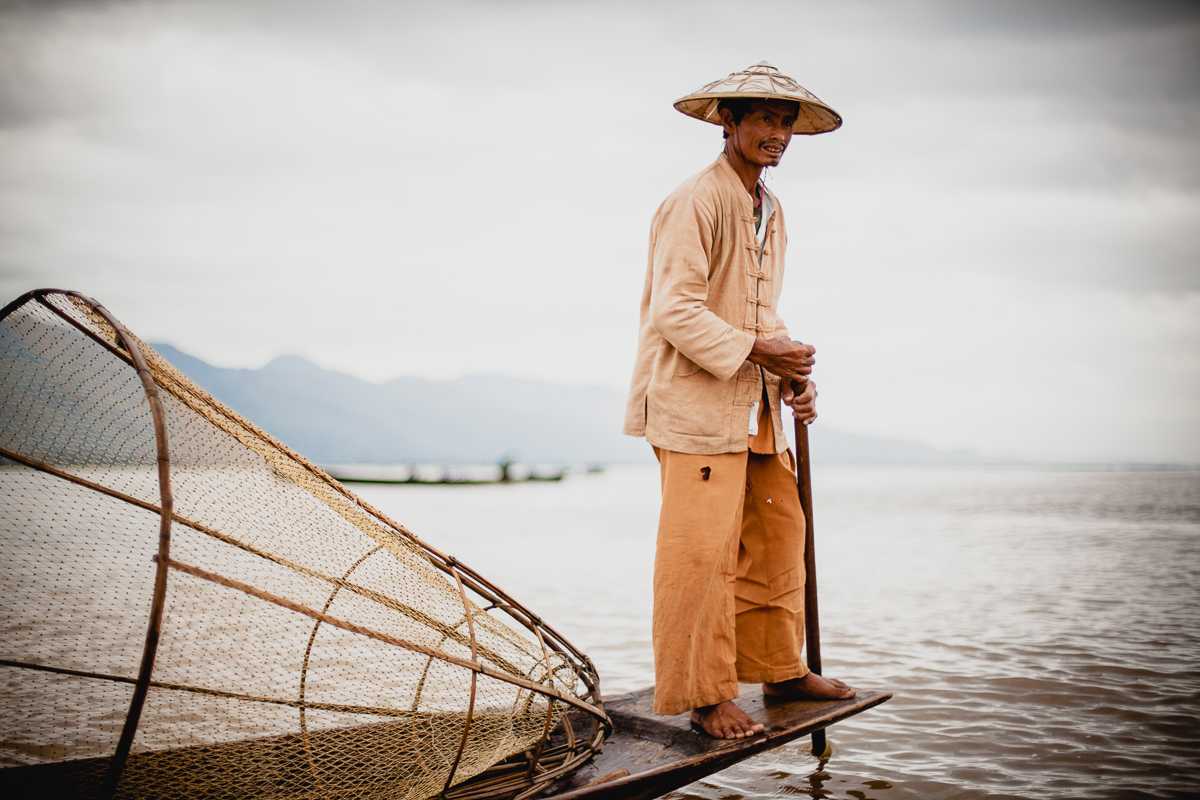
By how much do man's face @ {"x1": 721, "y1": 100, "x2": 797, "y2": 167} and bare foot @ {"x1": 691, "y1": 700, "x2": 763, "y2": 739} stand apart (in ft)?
6.48

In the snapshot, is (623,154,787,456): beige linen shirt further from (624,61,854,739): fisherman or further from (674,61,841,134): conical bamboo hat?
(674,61,841,134): conical bamboo hat

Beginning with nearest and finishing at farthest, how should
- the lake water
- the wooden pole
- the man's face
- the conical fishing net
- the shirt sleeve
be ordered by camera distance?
the conical fishing net → the shirt sleeve → the man's face → the wooden pole → the lake water

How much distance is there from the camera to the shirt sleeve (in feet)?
8.31

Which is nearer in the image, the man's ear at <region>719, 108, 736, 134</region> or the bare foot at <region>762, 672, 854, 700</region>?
the man's ear at <region>719, 108, 736, 134</region>

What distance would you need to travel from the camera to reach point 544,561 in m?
9.84

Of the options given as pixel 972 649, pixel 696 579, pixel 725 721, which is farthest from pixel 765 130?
pixel 972 649

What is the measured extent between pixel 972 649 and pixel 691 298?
13.2ft

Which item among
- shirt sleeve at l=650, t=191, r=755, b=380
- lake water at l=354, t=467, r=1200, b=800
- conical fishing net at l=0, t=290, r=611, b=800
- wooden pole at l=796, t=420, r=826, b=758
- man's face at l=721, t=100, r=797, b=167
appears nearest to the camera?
conical fishing net at l=0, t=290, r=611, b=800

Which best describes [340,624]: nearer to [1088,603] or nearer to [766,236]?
[766,236]

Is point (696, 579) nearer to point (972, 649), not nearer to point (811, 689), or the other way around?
point (811, 689)

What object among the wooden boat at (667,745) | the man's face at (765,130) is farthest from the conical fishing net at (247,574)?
the man's face at (765,130)

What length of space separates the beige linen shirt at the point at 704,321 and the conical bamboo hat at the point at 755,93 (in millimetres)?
217

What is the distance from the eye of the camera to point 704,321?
254cm

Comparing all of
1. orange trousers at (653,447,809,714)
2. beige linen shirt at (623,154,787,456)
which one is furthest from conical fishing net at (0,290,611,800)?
beige linen shirt at (623,154,787,456)
